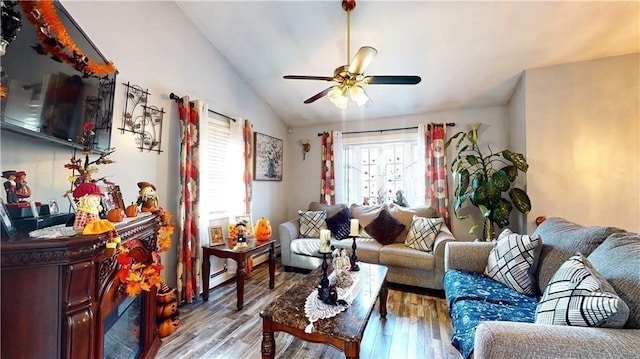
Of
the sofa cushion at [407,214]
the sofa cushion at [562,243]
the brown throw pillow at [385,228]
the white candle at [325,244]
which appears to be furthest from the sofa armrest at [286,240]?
the sofa cushion at [562,243]

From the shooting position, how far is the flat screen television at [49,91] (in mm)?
1059

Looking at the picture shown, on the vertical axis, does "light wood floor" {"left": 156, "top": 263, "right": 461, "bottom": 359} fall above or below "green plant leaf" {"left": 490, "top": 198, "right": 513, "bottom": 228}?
below

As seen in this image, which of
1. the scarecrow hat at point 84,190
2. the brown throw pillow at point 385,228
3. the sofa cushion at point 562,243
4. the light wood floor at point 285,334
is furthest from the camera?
the brown throw pillow at point 385,228

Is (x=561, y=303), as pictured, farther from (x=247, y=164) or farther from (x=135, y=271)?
(x=247, y=164)

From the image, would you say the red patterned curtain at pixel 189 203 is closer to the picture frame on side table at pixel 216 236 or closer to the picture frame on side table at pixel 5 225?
the picture frame on side table at pixel 216 236

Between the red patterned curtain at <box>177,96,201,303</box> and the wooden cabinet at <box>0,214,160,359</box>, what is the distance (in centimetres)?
146

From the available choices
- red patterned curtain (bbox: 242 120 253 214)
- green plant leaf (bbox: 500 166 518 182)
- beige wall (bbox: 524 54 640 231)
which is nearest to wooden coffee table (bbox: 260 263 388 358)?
red patterned curtain (bbox: 242 120 253 214)

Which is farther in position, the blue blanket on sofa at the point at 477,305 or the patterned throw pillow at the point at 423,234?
the patterned throw pillow at the point at 423,234

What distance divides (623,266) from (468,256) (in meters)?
1.05

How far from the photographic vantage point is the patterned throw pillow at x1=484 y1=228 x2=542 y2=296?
179cm

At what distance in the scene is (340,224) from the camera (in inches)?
144

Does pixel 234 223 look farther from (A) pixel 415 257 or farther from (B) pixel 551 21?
(B) pixel 551 21

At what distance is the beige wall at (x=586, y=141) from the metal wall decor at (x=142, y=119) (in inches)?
151

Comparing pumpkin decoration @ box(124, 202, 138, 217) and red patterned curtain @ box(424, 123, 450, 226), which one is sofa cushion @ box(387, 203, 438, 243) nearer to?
red patterned curtain @ box(424, 123, 450, 226)
